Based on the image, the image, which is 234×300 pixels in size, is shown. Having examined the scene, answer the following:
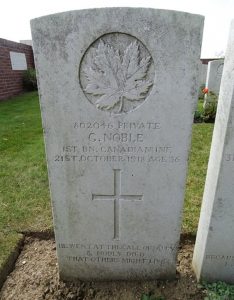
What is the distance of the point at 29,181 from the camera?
4285 mm

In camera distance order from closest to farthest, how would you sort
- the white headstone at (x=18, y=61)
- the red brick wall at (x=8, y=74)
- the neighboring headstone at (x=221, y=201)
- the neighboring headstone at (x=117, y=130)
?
the neighboring headstone at (x=117, y=130)
the neighboring headstone at (x=221, y=201)
the red brick wall at (x=8, y=74)
the white headstone at (x=18, y=61)

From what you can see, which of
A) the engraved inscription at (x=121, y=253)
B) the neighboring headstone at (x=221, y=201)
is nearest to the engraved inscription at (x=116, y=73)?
the neighboring headstone at (x=221, y=201)

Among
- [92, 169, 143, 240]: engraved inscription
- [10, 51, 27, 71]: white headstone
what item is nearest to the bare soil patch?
[92, 169, 143, 240]: engraved inscription

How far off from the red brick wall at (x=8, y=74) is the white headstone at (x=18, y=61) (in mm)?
170

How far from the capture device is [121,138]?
2.10 m

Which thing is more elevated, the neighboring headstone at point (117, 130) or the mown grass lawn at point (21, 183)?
the neighboring headstone at point (117, 130)

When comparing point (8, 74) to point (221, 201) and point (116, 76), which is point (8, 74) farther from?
point (221, 201)

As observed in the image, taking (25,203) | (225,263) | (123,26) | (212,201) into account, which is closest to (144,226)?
(212,201)

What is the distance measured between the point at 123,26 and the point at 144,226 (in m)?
1.61

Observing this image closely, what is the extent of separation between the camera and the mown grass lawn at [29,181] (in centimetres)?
→ 330

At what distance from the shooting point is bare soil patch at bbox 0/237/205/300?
98.2 inches

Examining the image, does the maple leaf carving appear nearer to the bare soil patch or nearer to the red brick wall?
the bare soil patch

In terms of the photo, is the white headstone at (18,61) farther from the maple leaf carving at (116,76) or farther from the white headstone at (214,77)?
the maple leaf carving at (116,76)

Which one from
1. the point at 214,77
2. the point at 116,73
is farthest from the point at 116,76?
the point at 214,77
